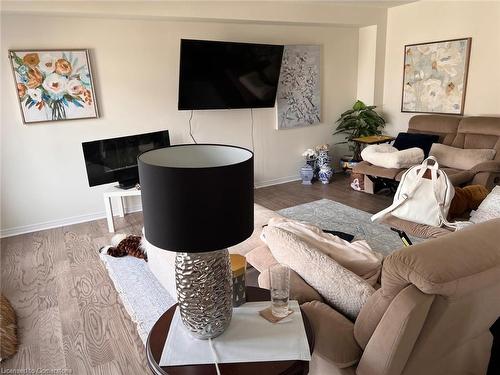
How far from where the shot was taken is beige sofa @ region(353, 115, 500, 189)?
3.51m

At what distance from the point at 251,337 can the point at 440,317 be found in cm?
57

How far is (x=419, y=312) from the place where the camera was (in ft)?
3.26

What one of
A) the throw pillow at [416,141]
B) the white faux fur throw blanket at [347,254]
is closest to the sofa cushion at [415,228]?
the white faux fur throw blanket at [347,254]

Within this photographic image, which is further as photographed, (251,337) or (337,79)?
(337,79)

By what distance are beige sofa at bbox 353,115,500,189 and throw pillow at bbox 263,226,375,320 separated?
2.64 metres

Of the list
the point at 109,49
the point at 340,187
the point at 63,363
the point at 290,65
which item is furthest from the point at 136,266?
the point at 290,65

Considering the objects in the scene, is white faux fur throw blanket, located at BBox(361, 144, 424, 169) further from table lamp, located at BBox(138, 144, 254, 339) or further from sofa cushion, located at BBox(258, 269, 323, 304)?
table lamp, located at BBox(138, 144, 254, 339)

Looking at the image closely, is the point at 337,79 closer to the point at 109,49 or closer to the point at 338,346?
the point at 109,49

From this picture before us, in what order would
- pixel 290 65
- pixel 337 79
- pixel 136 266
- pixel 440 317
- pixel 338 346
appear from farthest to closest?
pixel 337 79 → pixel 290 65 → pixel 136 266 → pixel 338 346 → pixel 440 317

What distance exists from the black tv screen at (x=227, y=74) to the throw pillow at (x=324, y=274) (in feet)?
9.41

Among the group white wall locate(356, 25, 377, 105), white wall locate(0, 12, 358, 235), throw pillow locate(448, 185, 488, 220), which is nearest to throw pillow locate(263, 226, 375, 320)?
throw pillow locate(448, 185, 488, 220)

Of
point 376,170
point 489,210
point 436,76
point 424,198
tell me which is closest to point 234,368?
point 424,198

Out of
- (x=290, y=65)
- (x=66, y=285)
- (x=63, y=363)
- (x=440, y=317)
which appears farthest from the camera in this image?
(x=290, y=65)

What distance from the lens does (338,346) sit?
1171mm
